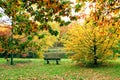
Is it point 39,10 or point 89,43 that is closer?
point 39,10

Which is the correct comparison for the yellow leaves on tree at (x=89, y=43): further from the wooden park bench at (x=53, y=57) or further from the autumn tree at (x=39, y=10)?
the autumn tree at (x=39, y=10)

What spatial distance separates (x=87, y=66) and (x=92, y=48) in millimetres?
1492

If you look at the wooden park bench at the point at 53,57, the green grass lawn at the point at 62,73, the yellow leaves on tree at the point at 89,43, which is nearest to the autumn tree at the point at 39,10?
the green grass lawn at the point at 62,73

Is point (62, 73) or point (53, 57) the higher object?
point (53, 57)

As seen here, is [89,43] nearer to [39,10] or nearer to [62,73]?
[62,73]

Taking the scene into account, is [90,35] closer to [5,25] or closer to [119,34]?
[5,25]

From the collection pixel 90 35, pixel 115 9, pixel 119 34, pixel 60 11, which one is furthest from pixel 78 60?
pixel 60 11

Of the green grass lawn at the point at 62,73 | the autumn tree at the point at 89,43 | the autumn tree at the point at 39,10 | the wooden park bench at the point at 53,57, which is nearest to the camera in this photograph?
the autumn tree at the point at 39,10

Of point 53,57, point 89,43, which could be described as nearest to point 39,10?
point 89,43

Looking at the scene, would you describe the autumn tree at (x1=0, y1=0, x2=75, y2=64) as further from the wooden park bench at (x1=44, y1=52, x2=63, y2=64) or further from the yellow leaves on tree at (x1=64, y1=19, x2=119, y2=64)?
the wooden park bench at (x1=44, y1=52, x2=63, y2=64)

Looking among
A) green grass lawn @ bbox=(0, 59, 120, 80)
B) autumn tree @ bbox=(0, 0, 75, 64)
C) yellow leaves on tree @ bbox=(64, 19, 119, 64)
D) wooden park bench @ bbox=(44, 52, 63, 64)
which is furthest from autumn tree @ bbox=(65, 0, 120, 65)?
autumn tree @ bbox=(0, 0, 75, 64)

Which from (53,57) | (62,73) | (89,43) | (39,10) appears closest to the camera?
(39,10)

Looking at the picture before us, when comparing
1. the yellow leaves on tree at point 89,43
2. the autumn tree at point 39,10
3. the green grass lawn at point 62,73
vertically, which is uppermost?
the autumn tree at point 39,10

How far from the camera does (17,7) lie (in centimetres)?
607
